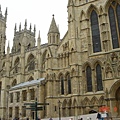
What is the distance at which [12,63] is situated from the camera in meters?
64.1

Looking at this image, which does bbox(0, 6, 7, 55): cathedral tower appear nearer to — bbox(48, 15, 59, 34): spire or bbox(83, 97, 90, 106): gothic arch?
bbox(48, 15, 59, 34): spire

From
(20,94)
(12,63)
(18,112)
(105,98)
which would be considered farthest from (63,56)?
(12,63)

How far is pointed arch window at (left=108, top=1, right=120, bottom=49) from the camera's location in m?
27.4

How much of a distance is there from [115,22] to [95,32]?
3.10 meters

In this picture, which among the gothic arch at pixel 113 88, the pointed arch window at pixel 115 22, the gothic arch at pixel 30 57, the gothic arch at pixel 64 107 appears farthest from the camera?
the gothic arch at pixel 30 57

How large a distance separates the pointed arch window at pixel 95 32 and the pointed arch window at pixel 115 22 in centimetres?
200

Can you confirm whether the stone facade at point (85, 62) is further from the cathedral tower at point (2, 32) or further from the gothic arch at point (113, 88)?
the cathedral tower at point (2, 32)

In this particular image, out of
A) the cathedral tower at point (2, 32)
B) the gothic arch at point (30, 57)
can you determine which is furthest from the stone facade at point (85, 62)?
the cathedral tower at point (2, 32)

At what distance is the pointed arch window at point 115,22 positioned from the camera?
89.8 ft

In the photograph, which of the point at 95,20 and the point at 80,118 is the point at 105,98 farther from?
the point at 95,20

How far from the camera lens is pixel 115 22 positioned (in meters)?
28.0

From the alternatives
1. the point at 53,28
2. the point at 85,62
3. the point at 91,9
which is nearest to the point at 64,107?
the point at 85,62

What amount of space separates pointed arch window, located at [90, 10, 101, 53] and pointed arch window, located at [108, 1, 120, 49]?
200cm

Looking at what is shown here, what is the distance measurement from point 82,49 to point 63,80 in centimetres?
529
